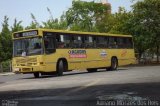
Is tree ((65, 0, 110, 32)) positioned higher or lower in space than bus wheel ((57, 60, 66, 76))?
higher

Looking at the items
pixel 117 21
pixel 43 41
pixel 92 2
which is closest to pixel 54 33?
pixel 43 41

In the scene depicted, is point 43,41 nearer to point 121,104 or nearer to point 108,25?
point 121,104

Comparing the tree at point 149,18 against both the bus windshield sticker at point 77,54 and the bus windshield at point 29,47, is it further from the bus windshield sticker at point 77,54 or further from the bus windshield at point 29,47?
the bus windshield at point 29,47

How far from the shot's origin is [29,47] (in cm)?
2853

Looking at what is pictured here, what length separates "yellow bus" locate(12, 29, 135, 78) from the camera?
93.0 feet

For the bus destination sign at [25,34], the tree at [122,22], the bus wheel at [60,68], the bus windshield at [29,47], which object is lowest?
the bus wheel at [60,68]

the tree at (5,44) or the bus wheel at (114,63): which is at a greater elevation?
the tree at (5,44)

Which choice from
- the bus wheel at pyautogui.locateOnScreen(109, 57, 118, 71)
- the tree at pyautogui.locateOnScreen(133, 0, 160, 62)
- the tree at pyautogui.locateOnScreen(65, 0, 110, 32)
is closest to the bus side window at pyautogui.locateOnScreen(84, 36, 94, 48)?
the bus wheel at pyautogui.locateOnScreen(109, 57, 118, 71)

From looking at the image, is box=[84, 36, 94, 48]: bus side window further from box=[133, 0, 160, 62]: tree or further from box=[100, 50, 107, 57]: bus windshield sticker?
box=[133, 0, 160, 62]: tree

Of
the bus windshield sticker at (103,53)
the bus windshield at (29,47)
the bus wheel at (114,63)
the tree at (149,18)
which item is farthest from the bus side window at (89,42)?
the tree at (149,18)

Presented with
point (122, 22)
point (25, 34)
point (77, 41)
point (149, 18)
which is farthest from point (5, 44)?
point (25, 34)

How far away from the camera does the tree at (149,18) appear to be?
167ft

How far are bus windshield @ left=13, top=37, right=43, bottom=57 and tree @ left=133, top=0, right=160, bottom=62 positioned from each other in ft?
79.8

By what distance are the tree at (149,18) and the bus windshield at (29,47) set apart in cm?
2433
